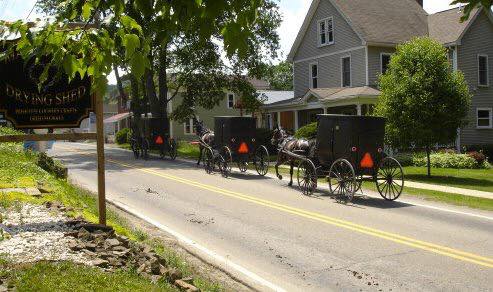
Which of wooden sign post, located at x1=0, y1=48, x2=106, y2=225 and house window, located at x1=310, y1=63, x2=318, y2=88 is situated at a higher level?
house window, located at x1=310, y1=63, x2=318, y2=88

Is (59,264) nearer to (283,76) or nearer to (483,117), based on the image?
(483,117)

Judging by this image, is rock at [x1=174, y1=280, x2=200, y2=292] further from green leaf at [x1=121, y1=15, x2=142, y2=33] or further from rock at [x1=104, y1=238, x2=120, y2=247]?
green leaf at [x1=121, y1=15, x2=142, y2=33]

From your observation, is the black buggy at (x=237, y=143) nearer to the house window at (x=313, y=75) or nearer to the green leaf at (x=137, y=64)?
the green leaf at (x=137, y=64)

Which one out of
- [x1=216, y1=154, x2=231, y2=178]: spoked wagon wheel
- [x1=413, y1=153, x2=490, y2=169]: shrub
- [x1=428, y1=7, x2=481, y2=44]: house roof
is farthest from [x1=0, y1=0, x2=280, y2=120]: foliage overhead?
[x1=428, y1=7, x2=481, y2=44]: house roof

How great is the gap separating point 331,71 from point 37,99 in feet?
94.2

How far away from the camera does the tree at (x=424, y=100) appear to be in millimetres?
20156

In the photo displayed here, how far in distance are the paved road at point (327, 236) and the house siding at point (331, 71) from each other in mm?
17948

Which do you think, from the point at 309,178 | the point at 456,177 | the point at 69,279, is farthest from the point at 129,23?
the point at 456,177

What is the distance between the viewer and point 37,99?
8359 mm

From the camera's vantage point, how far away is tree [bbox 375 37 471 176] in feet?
66.1

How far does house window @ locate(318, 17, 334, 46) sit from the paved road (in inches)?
832

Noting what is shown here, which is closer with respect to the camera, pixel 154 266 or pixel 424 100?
pixel 154 266

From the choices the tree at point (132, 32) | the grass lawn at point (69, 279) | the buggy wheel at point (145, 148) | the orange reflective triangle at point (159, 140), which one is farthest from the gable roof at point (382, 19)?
the tree at point (132, 32)

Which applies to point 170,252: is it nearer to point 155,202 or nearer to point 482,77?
point 155,202
